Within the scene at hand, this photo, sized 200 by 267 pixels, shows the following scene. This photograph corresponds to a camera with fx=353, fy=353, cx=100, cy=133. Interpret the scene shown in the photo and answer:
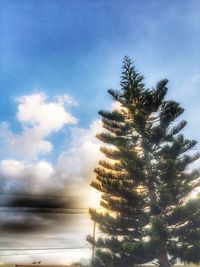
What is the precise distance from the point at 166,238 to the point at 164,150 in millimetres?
5322

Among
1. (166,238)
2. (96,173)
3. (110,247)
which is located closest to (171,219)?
(166,238)

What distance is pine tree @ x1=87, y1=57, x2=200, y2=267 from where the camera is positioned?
1888 cm

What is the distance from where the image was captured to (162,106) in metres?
23.0

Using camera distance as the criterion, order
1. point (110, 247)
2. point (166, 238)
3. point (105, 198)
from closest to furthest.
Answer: point (166, 238) < point (110, 247) < point (105, 198)

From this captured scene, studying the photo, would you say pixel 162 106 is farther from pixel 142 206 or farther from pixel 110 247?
pixel 110 247

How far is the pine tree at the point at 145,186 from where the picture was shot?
61.9 ft

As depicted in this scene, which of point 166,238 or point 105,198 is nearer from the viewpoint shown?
point 166,238

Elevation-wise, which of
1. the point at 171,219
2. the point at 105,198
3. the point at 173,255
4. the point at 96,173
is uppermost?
the point at 96,173

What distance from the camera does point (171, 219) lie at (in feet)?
64.1

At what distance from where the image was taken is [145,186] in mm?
21016

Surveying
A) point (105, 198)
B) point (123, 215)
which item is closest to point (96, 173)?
point (105, 198)

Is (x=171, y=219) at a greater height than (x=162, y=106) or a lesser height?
lesser

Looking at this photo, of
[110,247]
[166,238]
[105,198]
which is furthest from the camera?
[105,198]

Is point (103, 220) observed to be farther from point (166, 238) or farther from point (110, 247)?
point (166, 238)
